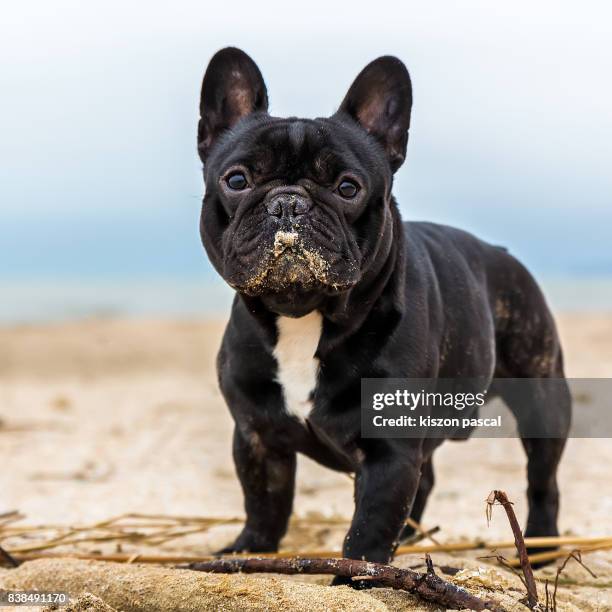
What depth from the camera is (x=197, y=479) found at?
6.36m

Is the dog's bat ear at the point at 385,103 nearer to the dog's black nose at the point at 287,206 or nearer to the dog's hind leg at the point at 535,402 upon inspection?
the dog's black nose at the point at 287,206

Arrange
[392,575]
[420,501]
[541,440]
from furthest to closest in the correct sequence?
[420,501], [541,440], [392,575]

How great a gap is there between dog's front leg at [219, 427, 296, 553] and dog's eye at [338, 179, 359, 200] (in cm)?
104

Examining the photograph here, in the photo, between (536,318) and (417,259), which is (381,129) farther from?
(536,318)

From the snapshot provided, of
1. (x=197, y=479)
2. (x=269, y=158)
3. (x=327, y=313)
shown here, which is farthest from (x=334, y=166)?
(x=197, y=479)

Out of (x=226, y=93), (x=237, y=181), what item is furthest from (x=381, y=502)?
(x=226, y=93)

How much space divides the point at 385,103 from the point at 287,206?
965 mm

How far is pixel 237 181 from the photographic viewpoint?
3455 mm

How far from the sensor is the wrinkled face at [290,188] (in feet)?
10.4

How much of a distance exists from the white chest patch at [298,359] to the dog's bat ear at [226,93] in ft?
2.74

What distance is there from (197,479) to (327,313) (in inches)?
124

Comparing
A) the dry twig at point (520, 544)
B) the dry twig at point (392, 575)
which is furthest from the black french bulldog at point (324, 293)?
the dry twig at point (520, 544)

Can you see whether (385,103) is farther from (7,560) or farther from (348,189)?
(7,560)

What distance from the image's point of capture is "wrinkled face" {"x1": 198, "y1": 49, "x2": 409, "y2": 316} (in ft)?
10.4
